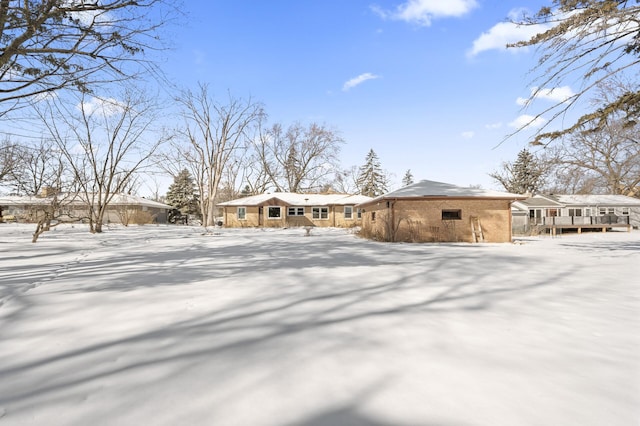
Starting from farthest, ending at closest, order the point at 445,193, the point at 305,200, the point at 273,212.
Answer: the point at 305,200, the point at 273,212, the point at 445,193

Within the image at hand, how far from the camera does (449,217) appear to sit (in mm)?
16391

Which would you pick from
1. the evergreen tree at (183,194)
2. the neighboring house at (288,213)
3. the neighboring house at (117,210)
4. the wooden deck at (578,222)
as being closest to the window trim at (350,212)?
the neighboring house at (288,213)

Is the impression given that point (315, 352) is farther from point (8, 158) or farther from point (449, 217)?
point (8, 158)

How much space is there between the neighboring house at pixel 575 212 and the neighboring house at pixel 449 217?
10.2m

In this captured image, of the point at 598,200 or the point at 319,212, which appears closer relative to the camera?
the point at 598,200

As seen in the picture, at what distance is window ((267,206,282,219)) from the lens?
106 ft

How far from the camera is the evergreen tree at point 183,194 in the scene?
148 ft

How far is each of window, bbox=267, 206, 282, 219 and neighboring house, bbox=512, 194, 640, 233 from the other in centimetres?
2119

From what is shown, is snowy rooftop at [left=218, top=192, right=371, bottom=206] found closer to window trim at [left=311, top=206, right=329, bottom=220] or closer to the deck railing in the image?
window trim at [left=311, top=206, right=329, bottom=220]

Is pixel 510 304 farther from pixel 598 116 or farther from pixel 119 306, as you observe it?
pixel 598 116

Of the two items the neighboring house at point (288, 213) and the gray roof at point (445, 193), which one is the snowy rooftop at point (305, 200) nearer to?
the neighboring house at point (288, 213)

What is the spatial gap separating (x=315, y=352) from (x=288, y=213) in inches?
1183

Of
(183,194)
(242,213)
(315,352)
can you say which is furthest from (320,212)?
(315,352)

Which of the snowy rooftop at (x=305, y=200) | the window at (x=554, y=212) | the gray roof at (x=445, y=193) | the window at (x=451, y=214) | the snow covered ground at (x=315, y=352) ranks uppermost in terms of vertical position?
the snowy rooftop at (x=305, y=200)
